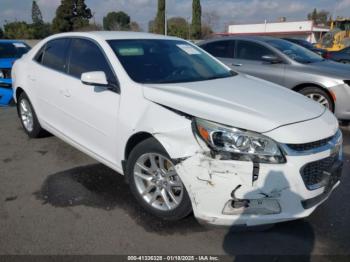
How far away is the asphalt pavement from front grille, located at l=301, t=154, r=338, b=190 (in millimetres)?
519

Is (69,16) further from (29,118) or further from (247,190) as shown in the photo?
(247,190)

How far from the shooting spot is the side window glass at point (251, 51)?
6.71 meters

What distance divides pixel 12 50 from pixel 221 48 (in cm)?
539

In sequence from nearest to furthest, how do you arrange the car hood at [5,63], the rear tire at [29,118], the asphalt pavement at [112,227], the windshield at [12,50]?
the asphalt pavement at [112,227] < the rear tire at [29,118] < the car hood at [5,63] < the windshield at [12,50]

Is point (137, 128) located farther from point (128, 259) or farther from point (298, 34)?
point (298, 34)

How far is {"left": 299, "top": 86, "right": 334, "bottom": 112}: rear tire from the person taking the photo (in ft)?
19.1

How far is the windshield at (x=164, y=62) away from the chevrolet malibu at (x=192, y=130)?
1cm

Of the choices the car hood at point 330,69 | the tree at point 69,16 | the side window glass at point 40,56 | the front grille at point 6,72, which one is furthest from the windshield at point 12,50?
the tree at point 69,16

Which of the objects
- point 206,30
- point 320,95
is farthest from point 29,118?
point 206,30

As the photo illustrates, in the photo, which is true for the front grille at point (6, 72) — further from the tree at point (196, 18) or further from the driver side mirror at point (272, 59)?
the tree at point (196, 18)

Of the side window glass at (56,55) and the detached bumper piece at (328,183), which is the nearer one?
the detached bumper piece at (328,183)

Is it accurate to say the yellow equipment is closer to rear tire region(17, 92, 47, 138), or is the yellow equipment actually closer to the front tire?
rear tire region(17, 92, 47, 138)

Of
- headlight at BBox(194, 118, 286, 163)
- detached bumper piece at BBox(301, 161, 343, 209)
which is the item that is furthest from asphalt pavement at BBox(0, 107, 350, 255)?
headlight at BBox(194, 118, 286, 163)

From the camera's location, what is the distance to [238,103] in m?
2.86
